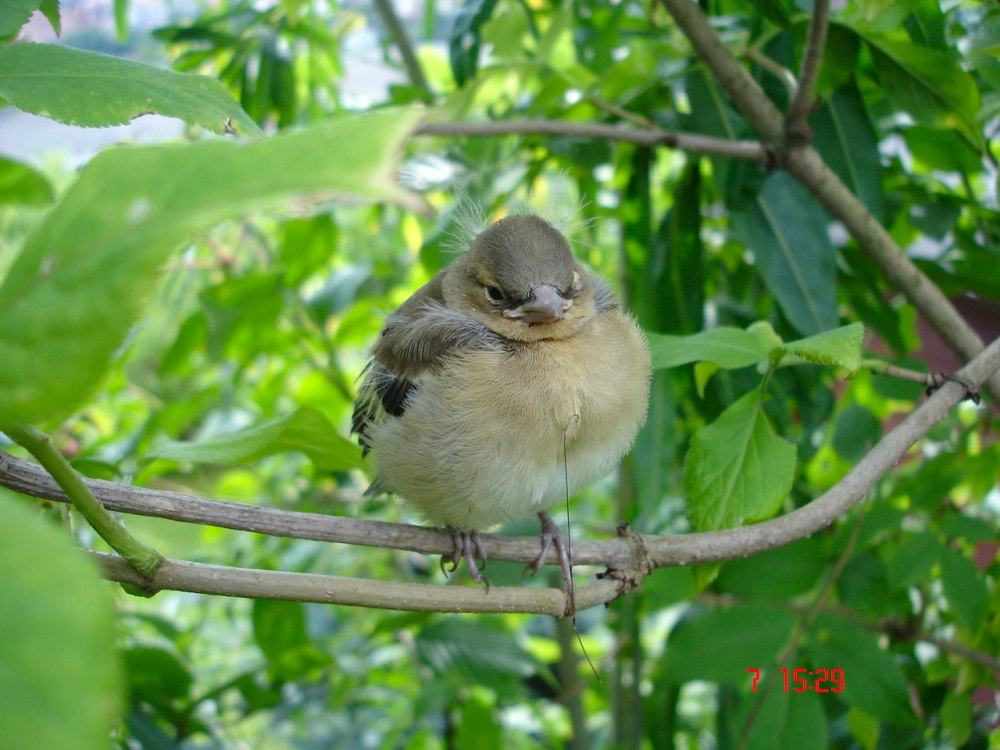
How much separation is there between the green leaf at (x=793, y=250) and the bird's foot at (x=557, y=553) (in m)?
0.70

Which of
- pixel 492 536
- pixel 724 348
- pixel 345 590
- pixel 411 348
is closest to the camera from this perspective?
pixel 345 590

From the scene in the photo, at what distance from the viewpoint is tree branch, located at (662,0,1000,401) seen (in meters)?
1.68

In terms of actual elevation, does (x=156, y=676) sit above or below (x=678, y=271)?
below

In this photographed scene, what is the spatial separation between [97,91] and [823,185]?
1368 mm

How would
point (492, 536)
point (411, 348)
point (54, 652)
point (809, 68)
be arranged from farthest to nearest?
point (411, 348) → point (492, 536) → point (809, 68) → point (54, 652)

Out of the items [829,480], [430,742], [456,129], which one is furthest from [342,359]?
[829,480]

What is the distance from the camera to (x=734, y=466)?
1376 millimetres

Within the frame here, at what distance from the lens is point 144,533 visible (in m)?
1.90

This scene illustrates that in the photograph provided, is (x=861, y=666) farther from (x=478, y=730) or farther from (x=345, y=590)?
(x=345, y=590)

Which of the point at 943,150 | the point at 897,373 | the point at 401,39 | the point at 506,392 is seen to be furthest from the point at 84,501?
the point at 401,39

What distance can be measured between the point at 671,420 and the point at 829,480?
0.49m

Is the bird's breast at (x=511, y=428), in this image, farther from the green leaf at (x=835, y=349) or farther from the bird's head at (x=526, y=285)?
the green leaf at (x=835, y=349)

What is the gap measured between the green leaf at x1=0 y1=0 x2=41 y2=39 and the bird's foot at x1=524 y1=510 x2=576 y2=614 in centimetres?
104

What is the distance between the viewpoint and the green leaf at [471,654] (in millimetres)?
2207
